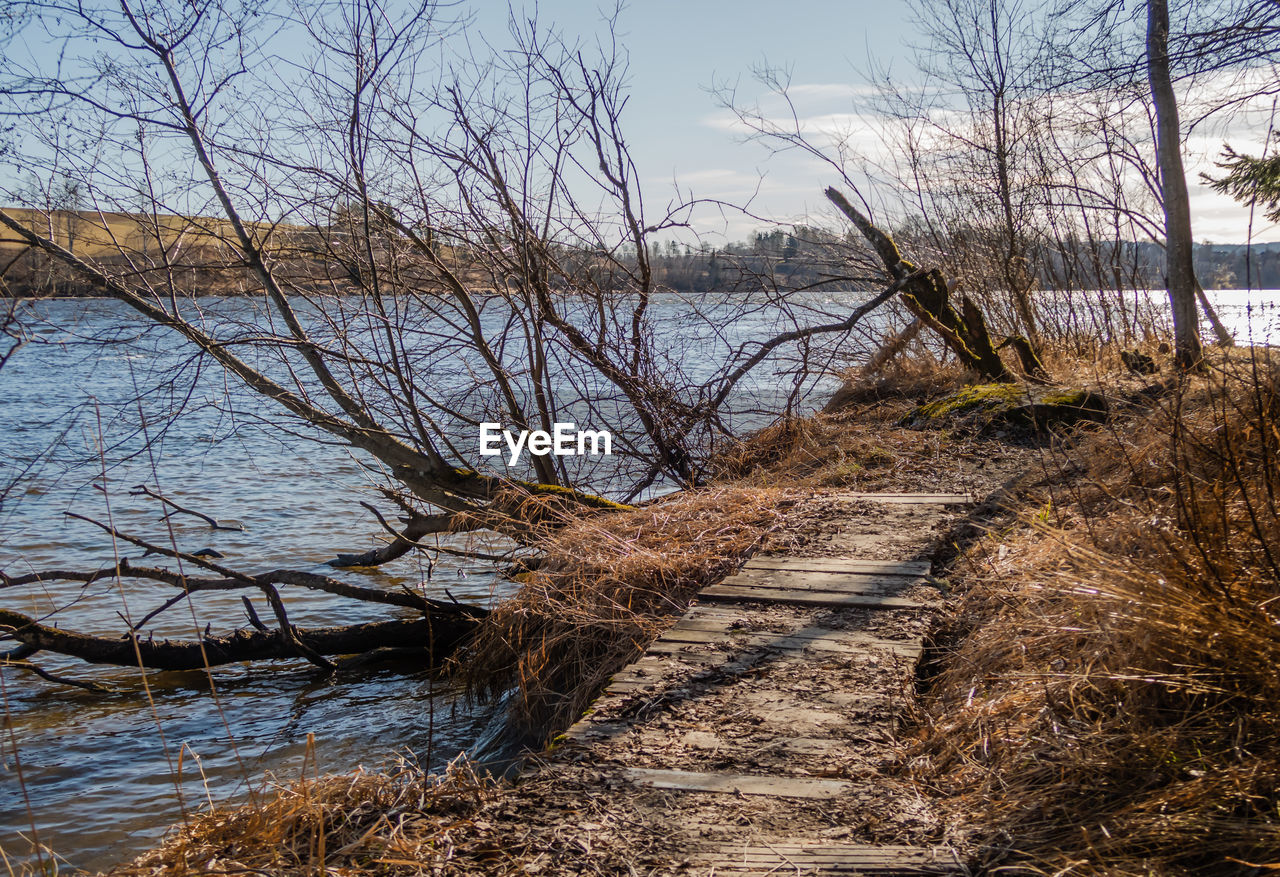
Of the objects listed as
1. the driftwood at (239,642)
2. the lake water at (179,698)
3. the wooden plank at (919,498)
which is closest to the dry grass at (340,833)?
the lake water at (179,698)

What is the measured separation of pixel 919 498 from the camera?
5.54 metres

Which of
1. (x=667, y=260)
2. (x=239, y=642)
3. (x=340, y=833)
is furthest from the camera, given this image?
(x=667, y=260)

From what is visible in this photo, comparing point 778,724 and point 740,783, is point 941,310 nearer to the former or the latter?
point 778,724

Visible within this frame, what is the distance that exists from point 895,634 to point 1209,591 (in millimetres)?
1212

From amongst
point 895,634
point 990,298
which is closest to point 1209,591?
point 895,634

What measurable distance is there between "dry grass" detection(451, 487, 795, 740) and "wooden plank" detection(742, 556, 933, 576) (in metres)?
0.19

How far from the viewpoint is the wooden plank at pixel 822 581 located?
12.8ft

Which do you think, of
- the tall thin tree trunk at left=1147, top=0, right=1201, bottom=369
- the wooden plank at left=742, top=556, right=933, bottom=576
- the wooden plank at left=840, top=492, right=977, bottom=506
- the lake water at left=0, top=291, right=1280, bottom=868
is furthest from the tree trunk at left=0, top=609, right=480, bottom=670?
the tall thin tree trunk at left=1147, top=0, right=1201, bottom=369

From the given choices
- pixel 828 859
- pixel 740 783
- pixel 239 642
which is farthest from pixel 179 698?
pixel 828 859

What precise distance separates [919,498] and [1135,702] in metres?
3.25

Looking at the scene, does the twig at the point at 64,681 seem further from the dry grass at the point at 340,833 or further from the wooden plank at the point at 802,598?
the wooden plank at the point at 802,598

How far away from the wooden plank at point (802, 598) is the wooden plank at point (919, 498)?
1799 mm

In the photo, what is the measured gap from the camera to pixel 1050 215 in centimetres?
1251

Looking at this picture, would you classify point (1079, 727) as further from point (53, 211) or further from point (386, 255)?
point (53, 211)
